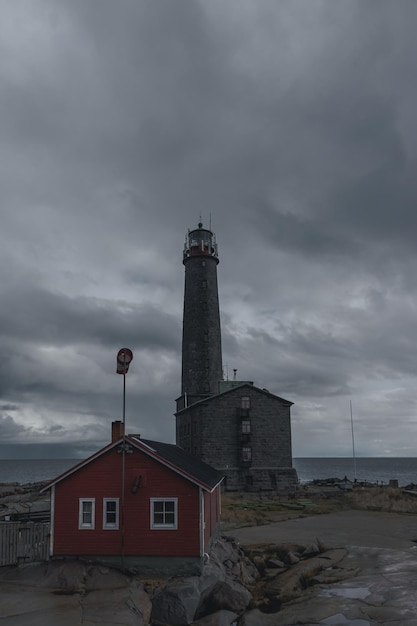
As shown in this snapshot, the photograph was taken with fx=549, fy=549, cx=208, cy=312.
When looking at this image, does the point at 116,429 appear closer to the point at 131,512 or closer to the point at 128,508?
the point at 128,508

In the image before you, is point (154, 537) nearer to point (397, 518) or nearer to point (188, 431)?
point (397, 518)

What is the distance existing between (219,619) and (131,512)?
18.8 feet

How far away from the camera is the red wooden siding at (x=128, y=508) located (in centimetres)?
2158

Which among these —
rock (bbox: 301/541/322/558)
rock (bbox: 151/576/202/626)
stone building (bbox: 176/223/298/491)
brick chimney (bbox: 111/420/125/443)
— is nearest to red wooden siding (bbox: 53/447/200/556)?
brick chimney (bbox: 111/420/125/443)

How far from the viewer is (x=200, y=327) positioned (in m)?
59.0

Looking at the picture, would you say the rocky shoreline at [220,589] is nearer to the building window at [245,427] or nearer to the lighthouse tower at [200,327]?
the building window at [245,427]

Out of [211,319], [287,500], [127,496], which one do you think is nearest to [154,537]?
[127,496]

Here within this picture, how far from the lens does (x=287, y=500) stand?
48.6 meters

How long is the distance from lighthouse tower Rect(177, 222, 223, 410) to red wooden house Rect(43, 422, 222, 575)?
116 feet

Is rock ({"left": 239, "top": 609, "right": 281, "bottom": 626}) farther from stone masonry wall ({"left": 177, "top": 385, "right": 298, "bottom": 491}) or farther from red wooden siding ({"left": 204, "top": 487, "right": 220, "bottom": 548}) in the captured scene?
stone masonry wall ({"left": 177, "top": 385, "right": 298, "bottom": 491})

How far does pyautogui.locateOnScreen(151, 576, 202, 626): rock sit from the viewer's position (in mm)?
17750

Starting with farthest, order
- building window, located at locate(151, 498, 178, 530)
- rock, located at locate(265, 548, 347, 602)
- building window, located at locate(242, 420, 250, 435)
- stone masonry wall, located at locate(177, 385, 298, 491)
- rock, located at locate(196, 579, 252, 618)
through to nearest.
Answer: building window, located at locate(242, 420, 250, 435)
stone masonry wall, located at locate(177, 385, 298, 491)
building window, located at locate(151, 498, 178, 530)
rock, located at locate(265, 548, 347, 602)
rock, located at locate(196, 579, 252, 618)

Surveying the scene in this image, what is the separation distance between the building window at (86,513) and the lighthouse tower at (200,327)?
117 feet

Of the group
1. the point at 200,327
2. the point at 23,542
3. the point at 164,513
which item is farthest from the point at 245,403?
the point at 23,542
